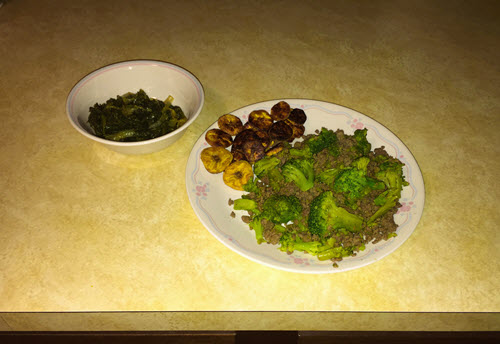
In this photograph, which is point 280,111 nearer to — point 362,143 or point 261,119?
point 261,119

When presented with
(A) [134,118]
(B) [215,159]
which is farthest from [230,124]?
(A) [134,118]

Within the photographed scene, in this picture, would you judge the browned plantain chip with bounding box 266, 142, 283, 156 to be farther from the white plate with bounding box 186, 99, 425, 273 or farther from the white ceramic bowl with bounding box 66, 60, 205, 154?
the white ceramic bowl with bounding box 66, 60, 205, 154

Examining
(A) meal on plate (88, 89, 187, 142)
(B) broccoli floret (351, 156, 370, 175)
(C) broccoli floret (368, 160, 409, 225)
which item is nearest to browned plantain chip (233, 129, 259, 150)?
(A) meal on plate (88, 89, 187, 142)

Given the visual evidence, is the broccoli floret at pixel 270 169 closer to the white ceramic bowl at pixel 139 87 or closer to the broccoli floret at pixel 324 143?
the broccoli floret at pixel 324 143

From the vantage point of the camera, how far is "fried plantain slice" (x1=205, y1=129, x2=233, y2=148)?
1333 mm

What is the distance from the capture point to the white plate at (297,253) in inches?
42.4

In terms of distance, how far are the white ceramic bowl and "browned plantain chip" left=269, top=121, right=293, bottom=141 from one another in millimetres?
300

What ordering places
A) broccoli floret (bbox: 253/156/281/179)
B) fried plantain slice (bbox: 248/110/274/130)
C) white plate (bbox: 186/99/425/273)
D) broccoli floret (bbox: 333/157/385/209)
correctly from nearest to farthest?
1. white plate (bbox: 186/99/425/273)
2. broccoli floret (bbox: 333/157/385/209)
3. broccoli floret (bbox: 253/156/281/179)
4. fried plantain slice (bbox: 248/110/274/130)

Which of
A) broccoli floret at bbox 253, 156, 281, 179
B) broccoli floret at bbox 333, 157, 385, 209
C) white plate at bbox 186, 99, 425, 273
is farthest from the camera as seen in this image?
broccoli floret at bbox 253, 156, 281, 179

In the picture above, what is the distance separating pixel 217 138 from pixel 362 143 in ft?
1.87

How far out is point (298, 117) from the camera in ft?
→ 4.72

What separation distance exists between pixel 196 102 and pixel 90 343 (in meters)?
0.96

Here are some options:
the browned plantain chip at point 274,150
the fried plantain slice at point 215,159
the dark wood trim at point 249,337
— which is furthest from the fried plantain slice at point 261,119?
the dark wood trim at point 249,337

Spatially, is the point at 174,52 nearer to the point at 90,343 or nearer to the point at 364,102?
the point at 364,102
